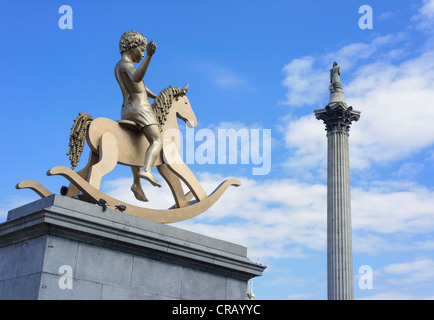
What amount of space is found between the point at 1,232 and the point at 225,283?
12.2 ft

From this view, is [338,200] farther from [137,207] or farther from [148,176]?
[137,207]

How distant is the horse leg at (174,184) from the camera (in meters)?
10.9

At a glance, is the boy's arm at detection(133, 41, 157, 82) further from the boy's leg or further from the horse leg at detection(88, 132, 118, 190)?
the horse leg at detection(88, 132, 118, 190)

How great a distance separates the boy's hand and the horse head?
154cm

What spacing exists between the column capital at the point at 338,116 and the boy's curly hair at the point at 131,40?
76.9ft

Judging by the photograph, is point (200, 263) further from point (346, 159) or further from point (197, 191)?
point (346, 159)

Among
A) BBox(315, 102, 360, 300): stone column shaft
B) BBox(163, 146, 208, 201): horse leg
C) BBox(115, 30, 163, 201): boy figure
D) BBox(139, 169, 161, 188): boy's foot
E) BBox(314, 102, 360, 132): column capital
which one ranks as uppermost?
BBox(314, 102, 360, 132): column capital

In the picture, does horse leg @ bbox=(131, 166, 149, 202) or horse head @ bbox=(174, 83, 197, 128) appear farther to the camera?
horse head @ bbox=(174, 83, 197, 128)

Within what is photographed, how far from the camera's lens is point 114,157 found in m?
9.95

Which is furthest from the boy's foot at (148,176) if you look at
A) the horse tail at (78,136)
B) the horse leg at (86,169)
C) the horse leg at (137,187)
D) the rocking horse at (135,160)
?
the horse tail at (78,136)

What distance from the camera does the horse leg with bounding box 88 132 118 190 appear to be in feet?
31.2

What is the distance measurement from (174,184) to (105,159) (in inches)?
66.8
